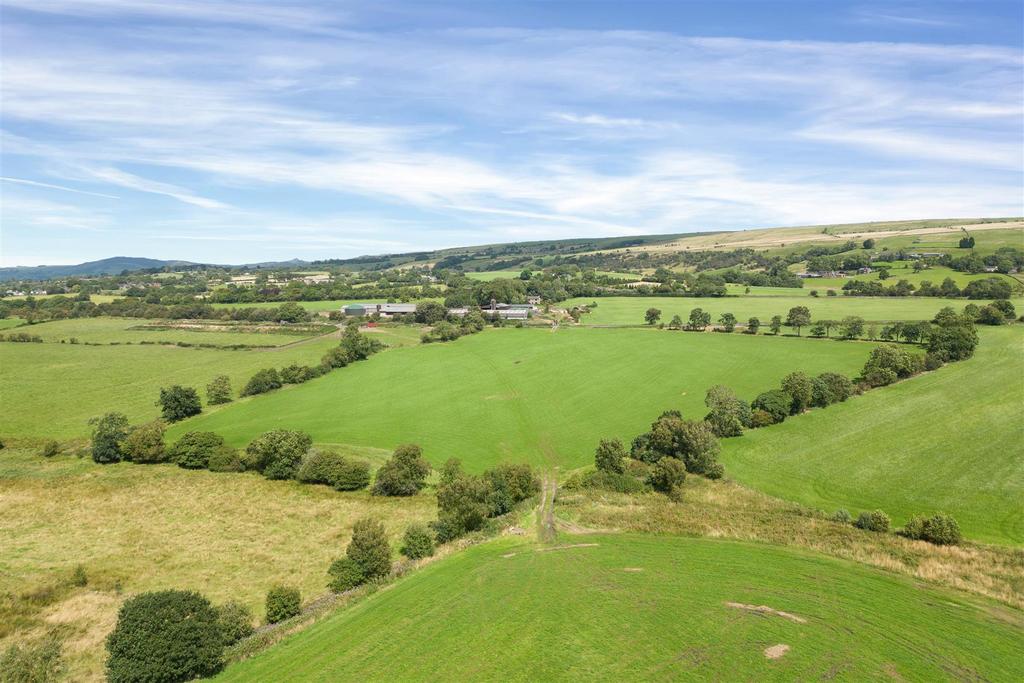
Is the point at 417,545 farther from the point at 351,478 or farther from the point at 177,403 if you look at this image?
the point at 177,403

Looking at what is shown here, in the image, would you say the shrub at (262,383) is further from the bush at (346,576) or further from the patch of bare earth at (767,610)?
the patch of bare earth at (767,610)

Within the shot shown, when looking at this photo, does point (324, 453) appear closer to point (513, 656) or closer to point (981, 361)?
point (513, 656)

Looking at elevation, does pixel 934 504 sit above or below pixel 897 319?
below

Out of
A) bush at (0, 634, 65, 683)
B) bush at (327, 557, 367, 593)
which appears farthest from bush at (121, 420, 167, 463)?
bush at (327, 557, 367, 593)

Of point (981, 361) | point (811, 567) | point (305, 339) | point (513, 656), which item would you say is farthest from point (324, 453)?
point (981, 361)

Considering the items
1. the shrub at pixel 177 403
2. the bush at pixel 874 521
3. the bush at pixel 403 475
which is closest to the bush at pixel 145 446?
the shrub at pixel 177 403
